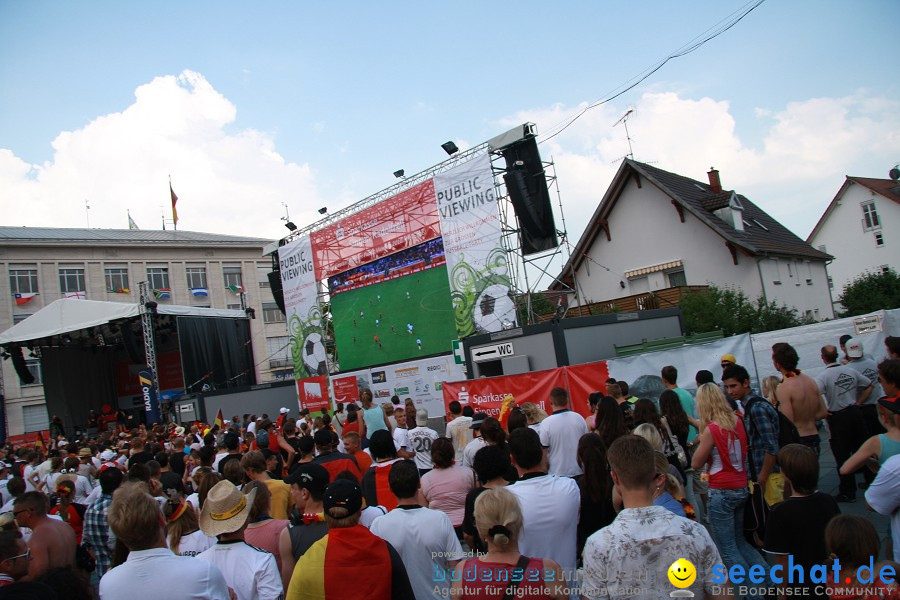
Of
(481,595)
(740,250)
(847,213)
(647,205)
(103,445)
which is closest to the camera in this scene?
(481,595)

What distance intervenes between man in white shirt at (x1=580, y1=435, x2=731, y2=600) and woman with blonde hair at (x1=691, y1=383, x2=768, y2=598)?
2.21 meters

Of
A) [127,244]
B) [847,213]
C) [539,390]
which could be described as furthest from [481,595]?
[127,244]

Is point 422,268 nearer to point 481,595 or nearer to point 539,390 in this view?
point 539,390

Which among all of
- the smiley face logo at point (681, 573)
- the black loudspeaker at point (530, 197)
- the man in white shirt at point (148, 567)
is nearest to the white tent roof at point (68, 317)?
the black loudspeaker at point (530, 197)

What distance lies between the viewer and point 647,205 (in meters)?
28.7

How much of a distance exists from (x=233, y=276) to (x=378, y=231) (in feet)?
104

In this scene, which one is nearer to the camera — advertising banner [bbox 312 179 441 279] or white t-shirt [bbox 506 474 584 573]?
white t-shirt [bbox 506 474 584 573]

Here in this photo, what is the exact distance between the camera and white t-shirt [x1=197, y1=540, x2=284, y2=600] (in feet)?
10.6

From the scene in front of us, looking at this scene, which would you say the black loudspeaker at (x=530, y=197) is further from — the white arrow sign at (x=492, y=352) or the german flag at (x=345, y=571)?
the german flag at (x=345, y=571)

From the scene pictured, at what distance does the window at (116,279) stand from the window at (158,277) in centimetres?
155

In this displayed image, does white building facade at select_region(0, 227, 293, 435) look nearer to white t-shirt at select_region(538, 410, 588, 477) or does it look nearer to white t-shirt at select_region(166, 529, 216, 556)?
white t-shirt at select_region(538, 410, 588, 477)

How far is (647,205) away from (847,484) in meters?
23.6

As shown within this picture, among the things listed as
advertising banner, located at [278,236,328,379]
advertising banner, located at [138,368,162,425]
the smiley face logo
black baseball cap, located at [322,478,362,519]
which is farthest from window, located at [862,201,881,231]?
black baseball cap, located at [322,478,362,519]

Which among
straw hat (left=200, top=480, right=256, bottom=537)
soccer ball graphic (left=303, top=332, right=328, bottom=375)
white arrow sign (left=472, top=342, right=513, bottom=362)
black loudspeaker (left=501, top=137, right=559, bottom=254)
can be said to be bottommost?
straw hat (left=200, top=480, right=256, bottom=537)
